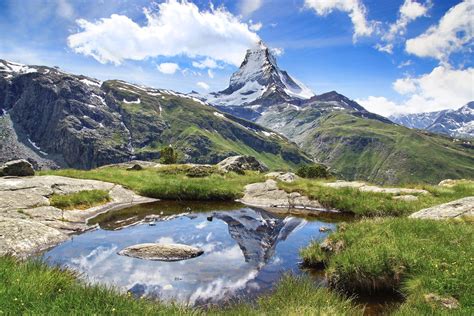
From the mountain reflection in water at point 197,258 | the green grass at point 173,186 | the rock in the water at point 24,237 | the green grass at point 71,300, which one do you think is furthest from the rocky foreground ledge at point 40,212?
the green grass at point 71,300

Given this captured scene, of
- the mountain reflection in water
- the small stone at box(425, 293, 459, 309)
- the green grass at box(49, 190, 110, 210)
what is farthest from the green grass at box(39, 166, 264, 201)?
the small stone at box(425, 293, 459, 309)

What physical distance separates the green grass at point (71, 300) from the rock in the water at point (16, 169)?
24385 mm

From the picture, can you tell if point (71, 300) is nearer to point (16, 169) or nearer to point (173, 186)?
point (173, 186)

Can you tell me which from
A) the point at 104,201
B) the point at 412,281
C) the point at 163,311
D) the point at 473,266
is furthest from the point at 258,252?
the point at 104,201

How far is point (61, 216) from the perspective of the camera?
24.2m

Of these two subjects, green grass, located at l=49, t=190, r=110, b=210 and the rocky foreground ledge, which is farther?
green grass, located at l=49, t=190, r=110, b=210

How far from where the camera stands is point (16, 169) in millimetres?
32875

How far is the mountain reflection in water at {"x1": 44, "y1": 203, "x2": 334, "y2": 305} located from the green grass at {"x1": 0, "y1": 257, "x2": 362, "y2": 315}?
1.94 metres

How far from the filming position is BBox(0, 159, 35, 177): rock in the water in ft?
107

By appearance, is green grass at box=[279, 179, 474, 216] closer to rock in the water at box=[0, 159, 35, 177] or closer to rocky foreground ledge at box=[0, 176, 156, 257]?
rocky foreground ledge at box=[0, 176, 156, 257]

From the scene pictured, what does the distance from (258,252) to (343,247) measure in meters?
4.44

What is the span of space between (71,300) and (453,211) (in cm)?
1889

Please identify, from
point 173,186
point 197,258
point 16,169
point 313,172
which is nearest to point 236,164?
point 313,172

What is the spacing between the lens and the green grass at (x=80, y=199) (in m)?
26.6
